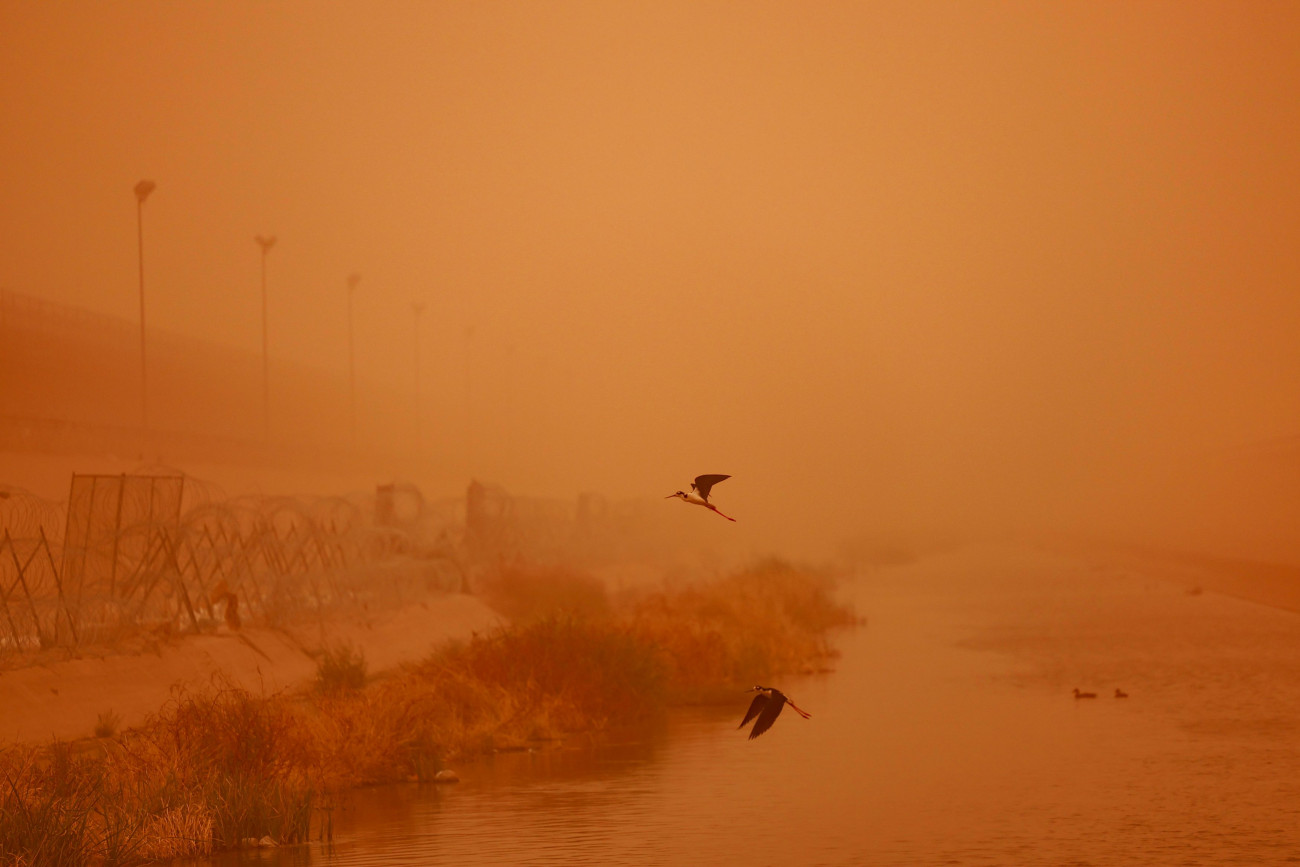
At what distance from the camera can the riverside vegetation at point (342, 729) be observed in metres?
16.5

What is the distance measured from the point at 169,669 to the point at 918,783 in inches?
519

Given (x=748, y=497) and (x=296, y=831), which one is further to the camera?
(x=748, y=497)

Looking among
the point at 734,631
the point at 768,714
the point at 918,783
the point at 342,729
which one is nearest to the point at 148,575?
the point at 342,729

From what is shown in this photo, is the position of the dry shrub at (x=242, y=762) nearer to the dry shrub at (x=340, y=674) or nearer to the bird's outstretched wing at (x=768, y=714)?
the dry shrub at (x=340, y=674)

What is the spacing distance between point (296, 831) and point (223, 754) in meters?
1.52

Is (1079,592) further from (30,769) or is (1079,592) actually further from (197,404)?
(197,404)

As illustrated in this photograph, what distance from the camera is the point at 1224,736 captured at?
26484 millimetres

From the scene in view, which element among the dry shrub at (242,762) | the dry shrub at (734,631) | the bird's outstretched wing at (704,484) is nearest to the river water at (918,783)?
the dry shrub at (242,762)

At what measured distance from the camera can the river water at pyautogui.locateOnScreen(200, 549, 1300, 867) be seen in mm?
17969

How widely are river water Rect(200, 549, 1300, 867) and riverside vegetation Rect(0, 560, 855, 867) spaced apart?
1.92 feet

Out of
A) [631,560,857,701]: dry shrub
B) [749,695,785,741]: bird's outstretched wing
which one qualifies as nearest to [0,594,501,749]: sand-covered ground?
[631,560,857,701]: dry shrub

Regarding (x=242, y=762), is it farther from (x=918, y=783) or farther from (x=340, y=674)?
(x=918, y=783)

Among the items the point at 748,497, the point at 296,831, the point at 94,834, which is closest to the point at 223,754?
the point at 296,831

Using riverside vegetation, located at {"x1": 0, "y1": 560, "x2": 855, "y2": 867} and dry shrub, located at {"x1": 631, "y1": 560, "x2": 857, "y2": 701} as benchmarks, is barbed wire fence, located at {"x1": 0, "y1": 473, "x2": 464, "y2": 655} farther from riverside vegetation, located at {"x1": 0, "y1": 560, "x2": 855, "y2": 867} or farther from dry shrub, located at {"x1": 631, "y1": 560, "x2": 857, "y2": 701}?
dry shrub, located at {"x1": 631, "y1": 560, "x2": 857, "y2": 701}
